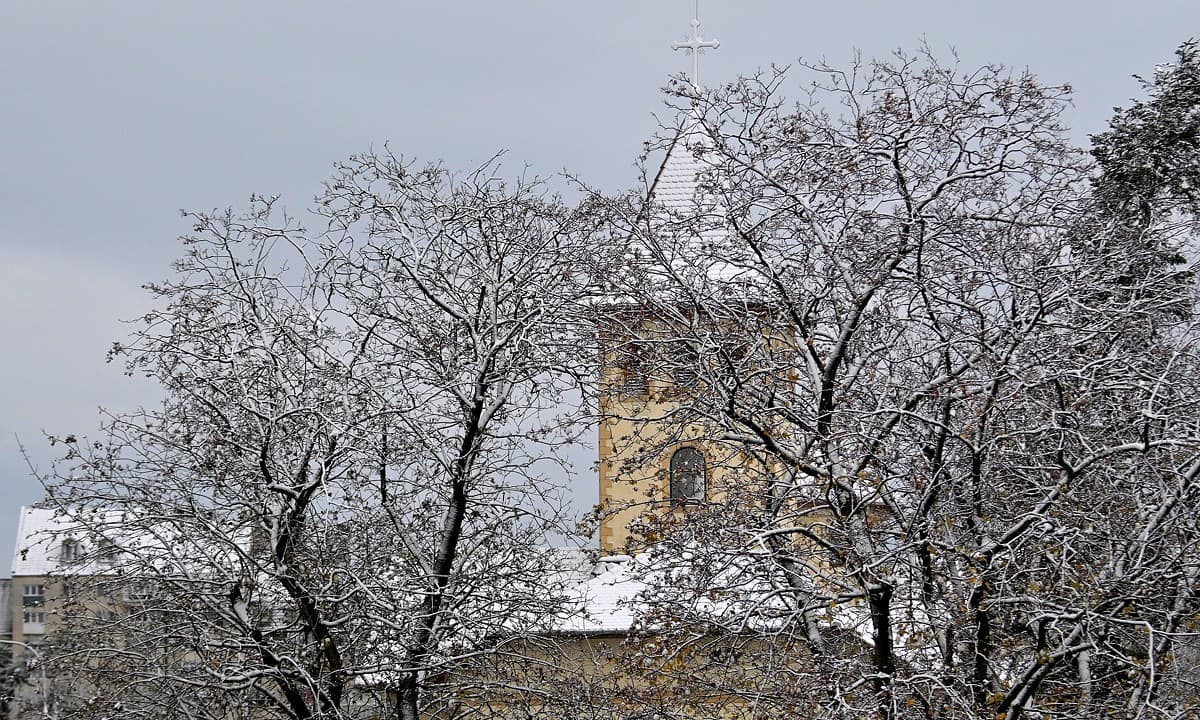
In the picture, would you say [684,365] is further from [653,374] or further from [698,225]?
[698,225]

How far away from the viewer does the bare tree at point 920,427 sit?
9.84 meters

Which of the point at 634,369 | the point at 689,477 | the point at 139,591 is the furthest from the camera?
the point at 689,477

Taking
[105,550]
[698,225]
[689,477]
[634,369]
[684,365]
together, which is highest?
[698,225]

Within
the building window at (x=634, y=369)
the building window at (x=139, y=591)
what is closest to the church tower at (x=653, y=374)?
the building window at (x=634, y=369)

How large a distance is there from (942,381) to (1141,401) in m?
1.69

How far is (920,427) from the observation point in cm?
1116

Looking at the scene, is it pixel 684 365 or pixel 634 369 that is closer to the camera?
pixel 684 365

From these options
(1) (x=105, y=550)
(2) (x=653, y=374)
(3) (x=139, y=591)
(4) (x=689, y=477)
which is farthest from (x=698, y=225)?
(3) (x=139, y=591)

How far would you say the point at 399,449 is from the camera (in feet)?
42.0

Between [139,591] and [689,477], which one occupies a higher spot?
[689,477]

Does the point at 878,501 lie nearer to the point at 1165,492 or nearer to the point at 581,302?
the point at 1165,492

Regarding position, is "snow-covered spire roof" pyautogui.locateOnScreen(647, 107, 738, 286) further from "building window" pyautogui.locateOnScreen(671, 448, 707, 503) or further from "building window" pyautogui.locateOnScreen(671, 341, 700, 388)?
"building window" pyautogui.locateOnScreen(671, 448, 707, 503)

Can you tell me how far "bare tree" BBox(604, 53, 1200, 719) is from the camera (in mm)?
9836

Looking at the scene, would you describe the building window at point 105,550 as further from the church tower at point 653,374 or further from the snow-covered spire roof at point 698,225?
the snow-covered spire roof at point 698,225
